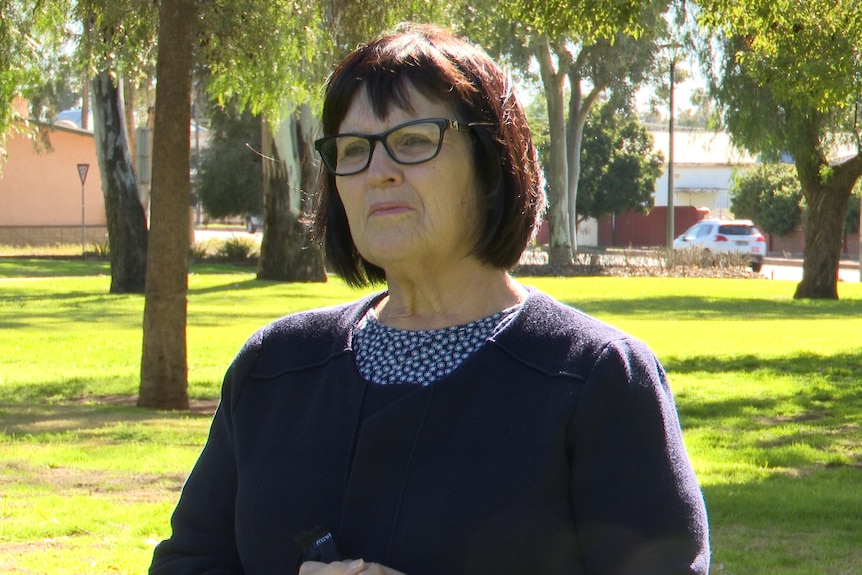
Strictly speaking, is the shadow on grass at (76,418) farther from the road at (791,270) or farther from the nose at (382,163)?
the road at (791,270)

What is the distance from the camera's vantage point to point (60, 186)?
2169 inches

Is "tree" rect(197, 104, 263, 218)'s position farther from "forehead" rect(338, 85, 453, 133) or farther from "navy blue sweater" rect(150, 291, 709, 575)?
"navy blue sweater" rect(150, 291, 709, 575)

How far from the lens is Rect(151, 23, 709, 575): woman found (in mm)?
2182

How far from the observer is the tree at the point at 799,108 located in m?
12.4

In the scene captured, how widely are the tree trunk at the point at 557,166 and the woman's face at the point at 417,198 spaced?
38274 mm

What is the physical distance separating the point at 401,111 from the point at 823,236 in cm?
2618

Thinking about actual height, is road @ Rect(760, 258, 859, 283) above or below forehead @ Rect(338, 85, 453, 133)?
below

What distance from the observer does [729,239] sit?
45438 millimetres

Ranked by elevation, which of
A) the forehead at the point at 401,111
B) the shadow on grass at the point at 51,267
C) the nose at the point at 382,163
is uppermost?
the forehead at the point at 401,111

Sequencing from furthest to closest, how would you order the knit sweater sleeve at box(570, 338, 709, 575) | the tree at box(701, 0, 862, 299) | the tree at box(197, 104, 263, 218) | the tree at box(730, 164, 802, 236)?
the tree at box(730, 164, 802, 236) < the tree at box(197, 104, 263, 218) < the tree at box(701, 0, 862, 299) < the knit sweater sleeve at box(570, 338, 709, 575)

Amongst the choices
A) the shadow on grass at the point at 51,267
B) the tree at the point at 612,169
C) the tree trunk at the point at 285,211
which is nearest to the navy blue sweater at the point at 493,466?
the tree trunk at the point at 285,211

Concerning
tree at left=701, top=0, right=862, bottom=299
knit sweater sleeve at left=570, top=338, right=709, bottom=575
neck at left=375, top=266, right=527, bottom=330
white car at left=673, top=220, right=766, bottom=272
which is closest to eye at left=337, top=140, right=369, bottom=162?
neck at left=375, top=266, right=527, bottom=330

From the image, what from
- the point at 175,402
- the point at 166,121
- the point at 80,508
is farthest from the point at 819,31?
the point at 80,508

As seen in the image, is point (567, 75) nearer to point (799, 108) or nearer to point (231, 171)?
point (231, 171)
